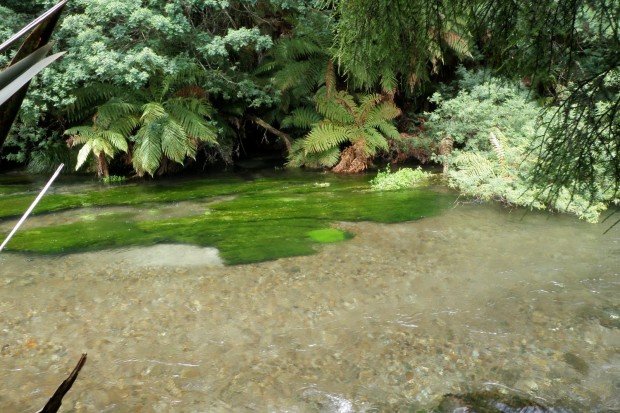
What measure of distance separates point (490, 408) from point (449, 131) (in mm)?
6532

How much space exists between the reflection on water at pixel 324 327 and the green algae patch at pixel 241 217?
16.2 inches

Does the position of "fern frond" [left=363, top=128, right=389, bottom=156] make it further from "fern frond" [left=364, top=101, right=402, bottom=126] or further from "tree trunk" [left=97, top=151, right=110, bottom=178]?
"tree trunk" [left=97, top=151, right=110, bottom=178]

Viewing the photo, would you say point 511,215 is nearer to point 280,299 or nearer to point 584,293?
point 584,293

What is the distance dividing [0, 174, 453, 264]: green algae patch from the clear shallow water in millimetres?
347

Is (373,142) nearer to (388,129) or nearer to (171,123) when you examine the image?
(388,129)

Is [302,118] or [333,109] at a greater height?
[333,109]

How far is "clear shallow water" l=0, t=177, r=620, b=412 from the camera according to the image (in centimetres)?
255

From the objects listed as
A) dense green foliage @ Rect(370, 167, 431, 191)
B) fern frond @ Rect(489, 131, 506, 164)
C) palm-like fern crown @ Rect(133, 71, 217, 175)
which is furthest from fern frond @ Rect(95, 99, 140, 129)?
fern frond @ Rect(489, 131, 506, 164)

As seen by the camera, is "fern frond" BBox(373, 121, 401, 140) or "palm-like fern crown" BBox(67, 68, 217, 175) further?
"fern frond" BBox(373, 121, 401, 140)

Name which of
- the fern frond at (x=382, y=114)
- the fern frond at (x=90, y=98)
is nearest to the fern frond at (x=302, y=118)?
the fern frond at (x=382, y=114)

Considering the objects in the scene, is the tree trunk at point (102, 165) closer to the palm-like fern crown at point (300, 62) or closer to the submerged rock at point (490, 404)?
the palm-like fern crown at point (300, 62)

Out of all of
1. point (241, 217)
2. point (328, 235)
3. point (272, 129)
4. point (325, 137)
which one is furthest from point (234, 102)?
point (328, 235)

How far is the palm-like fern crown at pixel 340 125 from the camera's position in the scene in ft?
29.6

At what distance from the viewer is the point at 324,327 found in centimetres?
320
